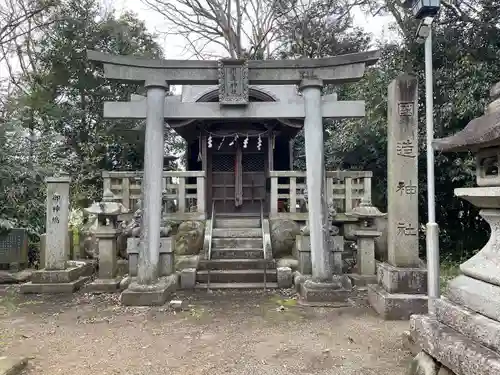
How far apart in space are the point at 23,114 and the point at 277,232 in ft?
36.3

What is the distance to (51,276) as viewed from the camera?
306 inches

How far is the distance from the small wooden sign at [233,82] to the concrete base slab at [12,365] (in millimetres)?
4957

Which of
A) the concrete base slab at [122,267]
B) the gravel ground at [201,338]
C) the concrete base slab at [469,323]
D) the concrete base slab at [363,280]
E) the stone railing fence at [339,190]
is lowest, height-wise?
the gravel ground at [201,338]

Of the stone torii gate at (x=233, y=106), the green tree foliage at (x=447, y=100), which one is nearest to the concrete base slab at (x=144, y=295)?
the stone torii gate at (x=233, y=106)

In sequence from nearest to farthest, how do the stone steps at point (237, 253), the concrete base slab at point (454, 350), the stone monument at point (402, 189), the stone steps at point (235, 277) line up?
the concrete base slab at point (454, 350), the stone monument at point (402, 189), the stone steps at point (235, 277), the stone steps at point (237, 253)

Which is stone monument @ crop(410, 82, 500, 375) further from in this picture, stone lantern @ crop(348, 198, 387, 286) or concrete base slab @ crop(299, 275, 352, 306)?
stone lantern @ crop(348, 198, 387, 286)

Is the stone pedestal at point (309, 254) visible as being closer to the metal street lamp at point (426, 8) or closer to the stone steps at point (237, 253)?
the stone steps at point (237, 253)

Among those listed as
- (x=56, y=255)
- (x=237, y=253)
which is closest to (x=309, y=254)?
(x=237, y=253)

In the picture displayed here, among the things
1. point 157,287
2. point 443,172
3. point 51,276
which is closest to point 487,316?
point 157,287

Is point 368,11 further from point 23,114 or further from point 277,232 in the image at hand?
point 23,114

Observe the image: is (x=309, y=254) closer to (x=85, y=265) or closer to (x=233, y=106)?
(x=233, y=106)

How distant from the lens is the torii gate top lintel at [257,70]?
7.04 metres

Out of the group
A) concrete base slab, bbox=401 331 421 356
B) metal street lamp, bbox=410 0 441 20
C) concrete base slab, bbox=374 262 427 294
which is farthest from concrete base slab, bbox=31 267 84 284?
metal street lamp, bbox=410 0 441 20

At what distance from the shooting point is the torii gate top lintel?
7.04m
